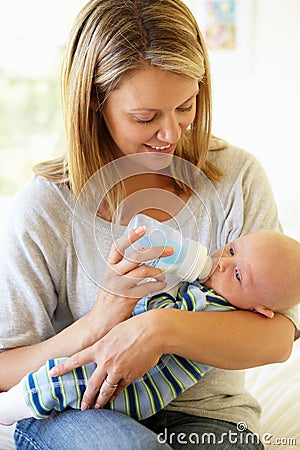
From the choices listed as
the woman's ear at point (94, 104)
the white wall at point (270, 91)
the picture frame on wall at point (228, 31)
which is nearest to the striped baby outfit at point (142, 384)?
the woman's ear at point (94, 104)

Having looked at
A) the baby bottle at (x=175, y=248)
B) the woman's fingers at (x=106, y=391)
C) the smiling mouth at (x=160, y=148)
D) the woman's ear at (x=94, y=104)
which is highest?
the woman's ear at (x=94, y=104)

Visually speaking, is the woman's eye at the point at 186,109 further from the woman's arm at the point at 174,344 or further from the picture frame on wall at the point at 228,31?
the picture frame on wall at the point at 228,31

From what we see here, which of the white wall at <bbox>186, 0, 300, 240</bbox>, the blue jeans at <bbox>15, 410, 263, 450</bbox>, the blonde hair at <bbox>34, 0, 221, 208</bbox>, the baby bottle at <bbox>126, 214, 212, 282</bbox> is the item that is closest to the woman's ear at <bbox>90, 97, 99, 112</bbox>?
the blonde hair at <bbox>34, 0, 221, 208</bbox>

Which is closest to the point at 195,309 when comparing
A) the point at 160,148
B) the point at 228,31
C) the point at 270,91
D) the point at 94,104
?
the point at 160,148

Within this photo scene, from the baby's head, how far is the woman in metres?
0.04

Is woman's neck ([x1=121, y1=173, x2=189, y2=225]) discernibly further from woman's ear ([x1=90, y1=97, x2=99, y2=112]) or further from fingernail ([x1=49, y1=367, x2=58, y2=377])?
fingernail ([x1=49, y1=367, x2=58, y2=377])

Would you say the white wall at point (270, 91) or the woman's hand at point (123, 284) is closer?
the woman's hand at point (123, 284)

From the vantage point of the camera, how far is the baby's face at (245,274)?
4.30 feet

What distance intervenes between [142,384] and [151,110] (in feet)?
1.71

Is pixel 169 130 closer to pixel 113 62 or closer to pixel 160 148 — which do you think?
pixel 160 148

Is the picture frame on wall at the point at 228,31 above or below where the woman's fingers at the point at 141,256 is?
above

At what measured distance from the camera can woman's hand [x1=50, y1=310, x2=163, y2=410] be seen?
4.12 feet

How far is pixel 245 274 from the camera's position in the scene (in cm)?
132

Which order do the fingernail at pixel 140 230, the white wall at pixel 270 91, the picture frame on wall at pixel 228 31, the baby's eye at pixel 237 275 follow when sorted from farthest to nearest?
the picture frame on wall at pixel 228 31 → the white wall at pixel 270 91 → the baby's eye at pixel 237 275 → the fingernail at pixel 140 230
